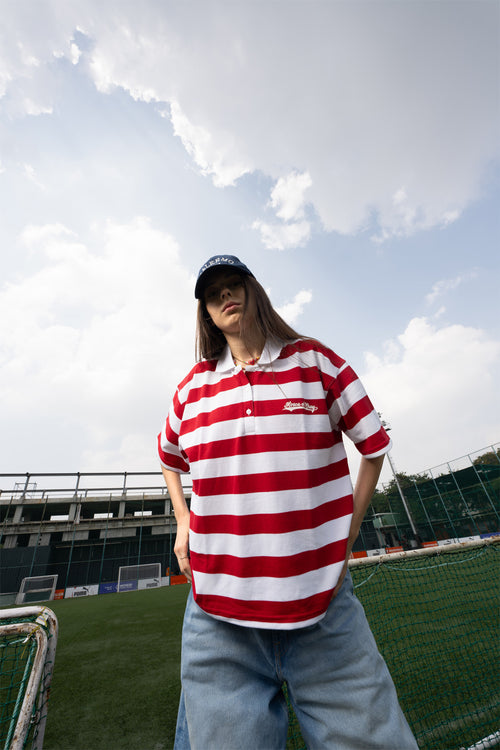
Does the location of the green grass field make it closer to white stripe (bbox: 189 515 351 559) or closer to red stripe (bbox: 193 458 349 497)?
white stripe (bbox: 189 515 351 559)

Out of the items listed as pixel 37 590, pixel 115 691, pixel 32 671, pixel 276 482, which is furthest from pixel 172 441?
pixel 37 590

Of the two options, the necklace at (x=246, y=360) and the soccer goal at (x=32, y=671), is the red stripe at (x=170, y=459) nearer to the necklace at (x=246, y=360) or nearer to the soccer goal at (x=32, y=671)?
the necklace at (x=246, y=360)

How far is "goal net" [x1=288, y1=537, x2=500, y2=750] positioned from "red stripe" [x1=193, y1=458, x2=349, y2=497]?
2.34m

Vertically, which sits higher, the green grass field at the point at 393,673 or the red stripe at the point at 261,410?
the red stripe at the point at 261,410

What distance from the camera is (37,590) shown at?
64.1ft

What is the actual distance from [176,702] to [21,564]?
25490 millimetres

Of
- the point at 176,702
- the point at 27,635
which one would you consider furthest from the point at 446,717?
the point at 27,635

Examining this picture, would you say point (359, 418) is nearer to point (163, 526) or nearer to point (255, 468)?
point (255, 468)

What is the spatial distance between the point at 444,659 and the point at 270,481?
14.8 feet

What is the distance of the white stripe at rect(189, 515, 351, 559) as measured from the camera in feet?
3.28

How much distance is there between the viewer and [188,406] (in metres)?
1.40

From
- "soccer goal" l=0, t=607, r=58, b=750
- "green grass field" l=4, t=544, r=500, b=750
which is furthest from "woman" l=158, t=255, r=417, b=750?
"green grass field" l=4, t=544, r=500, b=750

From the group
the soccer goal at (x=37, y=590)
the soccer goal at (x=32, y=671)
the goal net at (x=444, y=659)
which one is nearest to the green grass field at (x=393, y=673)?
the goal net at (x=444, y=659)

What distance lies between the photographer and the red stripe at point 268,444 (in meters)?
1.11
